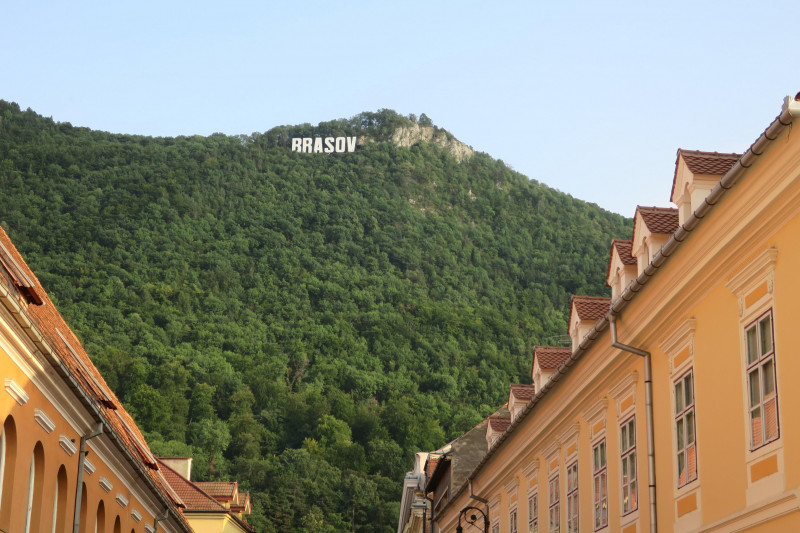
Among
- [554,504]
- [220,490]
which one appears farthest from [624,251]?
[220,490]

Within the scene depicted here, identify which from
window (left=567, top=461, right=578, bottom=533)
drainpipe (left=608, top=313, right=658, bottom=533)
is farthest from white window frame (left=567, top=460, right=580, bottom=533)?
drainpipe (left=608, top=313, right=658, bottom=533)

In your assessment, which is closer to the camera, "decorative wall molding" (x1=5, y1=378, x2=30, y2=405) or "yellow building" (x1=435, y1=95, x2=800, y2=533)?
"yellow building" (x1=435, y1=95, x2=800, y2=533)

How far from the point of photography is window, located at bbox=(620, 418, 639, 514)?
19344 millimetres

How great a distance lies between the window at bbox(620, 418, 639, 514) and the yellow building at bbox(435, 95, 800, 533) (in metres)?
0.04

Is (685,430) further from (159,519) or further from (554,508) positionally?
(159,519)

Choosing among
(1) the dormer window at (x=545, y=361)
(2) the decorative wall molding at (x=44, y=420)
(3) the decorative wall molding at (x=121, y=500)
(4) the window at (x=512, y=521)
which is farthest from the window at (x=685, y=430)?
(3) the decorative wall molding at (x=121, y=500)

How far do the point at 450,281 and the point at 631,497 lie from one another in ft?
516

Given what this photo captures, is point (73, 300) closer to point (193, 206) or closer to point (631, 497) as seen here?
point (193, 206)

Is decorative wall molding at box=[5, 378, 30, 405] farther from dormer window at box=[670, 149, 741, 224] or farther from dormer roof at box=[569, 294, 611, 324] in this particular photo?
dormer roof at box=[569, 294, 611, 324]

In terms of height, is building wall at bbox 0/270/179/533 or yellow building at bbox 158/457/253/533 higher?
yellow building at bbox 158/457/253/533

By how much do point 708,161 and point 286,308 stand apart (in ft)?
474

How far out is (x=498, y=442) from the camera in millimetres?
29969

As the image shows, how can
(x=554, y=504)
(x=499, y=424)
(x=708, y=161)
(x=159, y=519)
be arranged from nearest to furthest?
(x=708, y=161) < (x=554, y=504) < (x=159, y=519) < (x=499, y=424)

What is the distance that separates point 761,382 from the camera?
13.5 m
